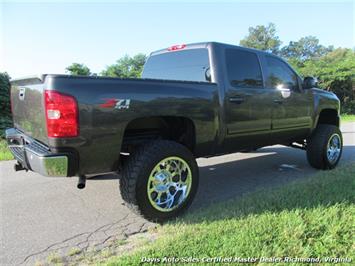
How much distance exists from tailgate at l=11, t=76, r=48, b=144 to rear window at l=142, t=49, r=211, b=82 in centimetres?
197

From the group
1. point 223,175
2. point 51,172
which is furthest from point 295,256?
point 223,175

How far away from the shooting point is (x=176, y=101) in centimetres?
343

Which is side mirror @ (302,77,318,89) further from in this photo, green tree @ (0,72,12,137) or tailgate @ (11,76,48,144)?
green tree @ (0,72,12,137)

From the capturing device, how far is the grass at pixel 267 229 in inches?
104

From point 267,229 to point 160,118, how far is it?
164cm

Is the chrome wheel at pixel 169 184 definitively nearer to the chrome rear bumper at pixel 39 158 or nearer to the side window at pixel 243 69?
the chrome rear bumper at pixel 39 158

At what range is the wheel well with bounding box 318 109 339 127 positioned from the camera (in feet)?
19.8

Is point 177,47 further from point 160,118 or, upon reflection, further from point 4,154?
point 4,154

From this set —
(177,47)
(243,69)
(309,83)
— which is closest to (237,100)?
(243,69)

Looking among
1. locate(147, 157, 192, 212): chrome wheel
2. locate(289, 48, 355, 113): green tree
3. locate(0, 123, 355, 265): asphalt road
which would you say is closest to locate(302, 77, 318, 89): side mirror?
locate(0, 123, 355, 265): asphalt road

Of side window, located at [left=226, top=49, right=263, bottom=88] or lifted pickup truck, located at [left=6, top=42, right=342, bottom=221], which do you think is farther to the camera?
side window, located at [left=226, top=49, right=263, bottom=88]

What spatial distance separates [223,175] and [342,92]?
2196 cm

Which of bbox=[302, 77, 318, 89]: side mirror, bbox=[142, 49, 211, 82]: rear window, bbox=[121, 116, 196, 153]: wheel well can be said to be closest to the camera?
bbox=[121, 116, 196, 153]: wheel well

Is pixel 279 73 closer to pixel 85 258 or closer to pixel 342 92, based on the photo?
pixel 85 258
